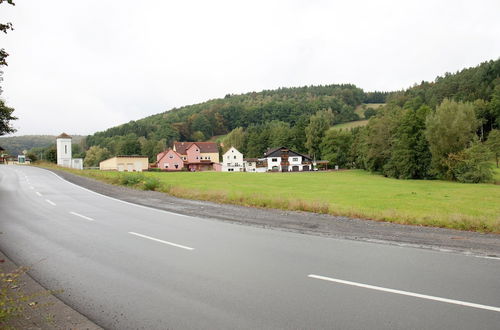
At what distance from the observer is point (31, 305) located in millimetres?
5172

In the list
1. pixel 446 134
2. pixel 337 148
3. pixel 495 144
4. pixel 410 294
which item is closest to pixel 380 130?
pixel 446 134

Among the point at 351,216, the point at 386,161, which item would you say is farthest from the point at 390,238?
the point at 386,161

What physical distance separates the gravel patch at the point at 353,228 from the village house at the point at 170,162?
7682 cm

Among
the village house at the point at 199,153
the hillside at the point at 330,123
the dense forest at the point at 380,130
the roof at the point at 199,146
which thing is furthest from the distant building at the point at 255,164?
the hillside at the point at 330,123

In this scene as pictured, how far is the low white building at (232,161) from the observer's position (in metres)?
103

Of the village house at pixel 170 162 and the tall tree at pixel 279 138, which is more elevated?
the tall tree at pixel 279 138

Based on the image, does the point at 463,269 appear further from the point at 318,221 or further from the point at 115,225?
the point at 115,225

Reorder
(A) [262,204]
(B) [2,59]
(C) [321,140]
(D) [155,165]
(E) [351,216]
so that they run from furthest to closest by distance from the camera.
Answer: (C) [321,140] → (D) [155,165] → (A) [262,204] → (E) [351,216] → (B) [2,59]

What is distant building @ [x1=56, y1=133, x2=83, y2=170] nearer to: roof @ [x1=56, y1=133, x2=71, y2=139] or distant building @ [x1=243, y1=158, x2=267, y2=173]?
roof @ [x1=56, y1=133, x2=71, y2=139]

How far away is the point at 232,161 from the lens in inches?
4114

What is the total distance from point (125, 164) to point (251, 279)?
3236 inches

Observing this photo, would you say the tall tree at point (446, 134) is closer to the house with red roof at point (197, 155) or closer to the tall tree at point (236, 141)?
the house with red roof at point (197, 155)

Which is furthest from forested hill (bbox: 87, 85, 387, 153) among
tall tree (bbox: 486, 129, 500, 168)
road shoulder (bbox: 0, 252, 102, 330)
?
road shoulder (bbox: 0, 252, 102, 330)

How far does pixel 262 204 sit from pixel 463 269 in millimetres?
11334
